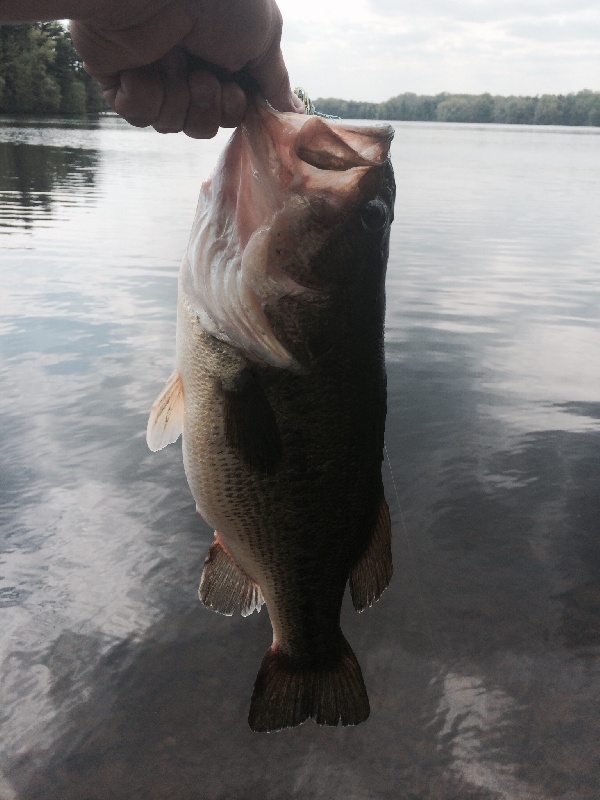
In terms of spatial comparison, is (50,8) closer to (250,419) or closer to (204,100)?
(204,100)

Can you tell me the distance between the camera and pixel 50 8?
1.83 meters

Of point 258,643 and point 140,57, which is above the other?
point 140,57

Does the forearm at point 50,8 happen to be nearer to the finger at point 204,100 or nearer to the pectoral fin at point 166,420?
the finger at point 204,100

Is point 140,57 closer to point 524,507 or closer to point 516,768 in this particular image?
point 516,768

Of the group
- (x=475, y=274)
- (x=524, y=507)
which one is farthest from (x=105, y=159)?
(x=524, y=507)

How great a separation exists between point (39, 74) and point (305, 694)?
89.2 meters

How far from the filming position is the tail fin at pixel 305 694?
2459 millimetres

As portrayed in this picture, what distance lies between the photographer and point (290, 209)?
207 centimetres

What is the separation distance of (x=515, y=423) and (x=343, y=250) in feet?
14.9

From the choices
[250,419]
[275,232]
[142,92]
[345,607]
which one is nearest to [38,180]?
[345,607]

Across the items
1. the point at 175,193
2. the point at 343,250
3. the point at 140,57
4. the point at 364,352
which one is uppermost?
the point at 140,57

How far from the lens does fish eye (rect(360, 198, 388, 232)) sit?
6.95ft

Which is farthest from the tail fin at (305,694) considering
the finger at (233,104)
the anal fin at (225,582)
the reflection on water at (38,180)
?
the reflection on water at (38,180)

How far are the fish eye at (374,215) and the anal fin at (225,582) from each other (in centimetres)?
121
